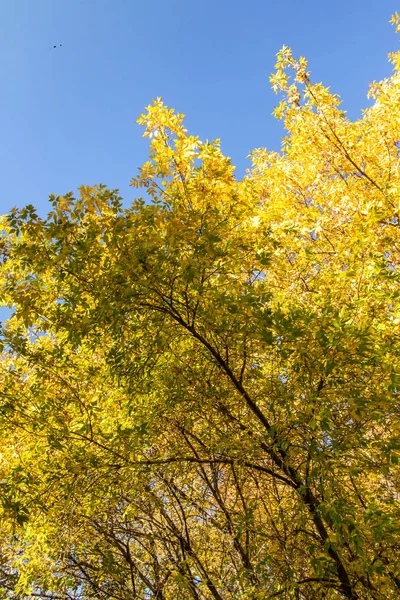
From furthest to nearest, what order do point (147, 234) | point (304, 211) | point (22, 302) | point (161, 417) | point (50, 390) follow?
point (304, 211)
point (50, 390)
point (161, 417)
point (22, 302)
point (147, 234)

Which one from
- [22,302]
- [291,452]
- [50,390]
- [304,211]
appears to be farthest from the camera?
[304,211]

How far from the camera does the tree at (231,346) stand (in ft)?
9.11

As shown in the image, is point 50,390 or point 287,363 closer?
point 287,363

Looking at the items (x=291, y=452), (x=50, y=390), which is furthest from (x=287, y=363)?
(x=50, y=390)

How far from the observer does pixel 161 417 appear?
377 cm

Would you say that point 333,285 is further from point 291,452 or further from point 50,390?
point 50,390

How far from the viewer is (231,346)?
3.30 metres

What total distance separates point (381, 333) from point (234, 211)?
4.65ft

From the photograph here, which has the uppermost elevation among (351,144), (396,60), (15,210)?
(396,60)

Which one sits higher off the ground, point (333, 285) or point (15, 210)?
point (15, 210)

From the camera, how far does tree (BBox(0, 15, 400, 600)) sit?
9.11ft

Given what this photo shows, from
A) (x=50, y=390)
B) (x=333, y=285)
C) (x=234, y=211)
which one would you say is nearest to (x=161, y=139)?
(x=234, y=211)

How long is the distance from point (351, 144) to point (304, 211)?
0.80 metres

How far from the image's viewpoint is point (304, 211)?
4.62 m
